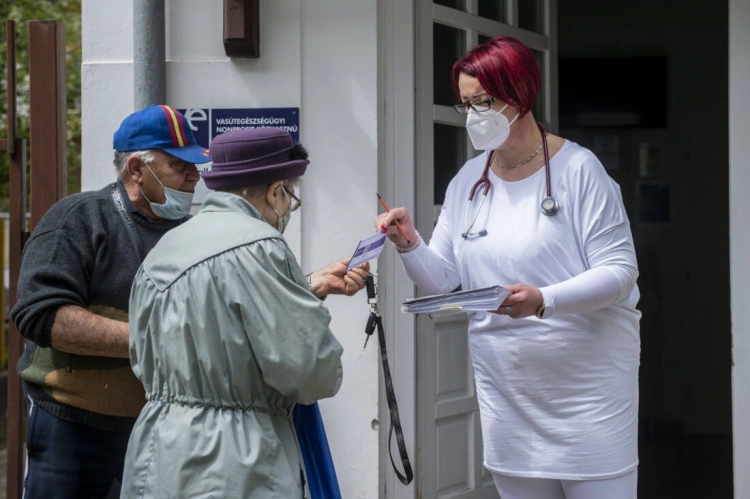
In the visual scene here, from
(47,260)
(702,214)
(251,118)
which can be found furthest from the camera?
(702,214)

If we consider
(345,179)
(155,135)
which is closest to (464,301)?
(155,135)

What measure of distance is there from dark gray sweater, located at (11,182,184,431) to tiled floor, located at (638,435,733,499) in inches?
151

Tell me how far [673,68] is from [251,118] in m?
4.41

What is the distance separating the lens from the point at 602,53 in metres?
7.56

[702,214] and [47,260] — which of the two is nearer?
[47,260]

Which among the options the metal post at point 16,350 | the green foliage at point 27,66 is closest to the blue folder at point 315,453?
the metal post at point 16,350

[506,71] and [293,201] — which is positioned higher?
[506,71]

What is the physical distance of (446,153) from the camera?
4488 millimetres

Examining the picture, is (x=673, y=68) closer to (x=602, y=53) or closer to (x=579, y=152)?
(x=602, y=53)

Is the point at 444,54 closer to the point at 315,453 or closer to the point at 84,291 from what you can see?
the point at 84,291

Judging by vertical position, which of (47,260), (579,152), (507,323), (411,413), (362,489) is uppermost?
(579,152)

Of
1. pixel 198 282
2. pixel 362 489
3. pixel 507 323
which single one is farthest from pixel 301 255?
pixel 198 282

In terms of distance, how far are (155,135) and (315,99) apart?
122cm

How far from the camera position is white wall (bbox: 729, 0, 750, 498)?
379 centimetres
